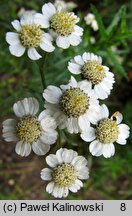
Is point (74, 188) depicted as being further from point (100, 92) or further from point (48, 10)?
point (48, 10)

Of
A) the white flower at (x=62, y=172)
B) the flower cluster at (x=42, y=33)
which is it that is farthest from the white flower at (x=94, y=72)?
the white flower at (x=62, y=172)

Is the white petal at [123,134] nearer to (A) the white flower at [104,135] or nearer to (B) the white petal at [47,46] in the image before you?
(A) the white flower at [104,135]

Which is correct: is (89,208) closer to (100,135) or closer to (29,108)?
(100,135)

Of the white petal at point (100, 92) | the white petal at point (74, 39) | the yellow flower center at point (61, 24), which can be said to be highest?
the yellow flower center at point (61, 24)

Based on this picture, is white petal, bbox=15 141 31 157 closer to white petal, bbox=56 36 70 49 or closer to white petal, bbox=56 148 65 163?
white petal, bbox=56 148 65 163

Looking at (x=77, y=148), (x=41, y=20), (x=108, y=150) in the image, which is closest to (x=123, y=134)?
(x=108, y=150)
